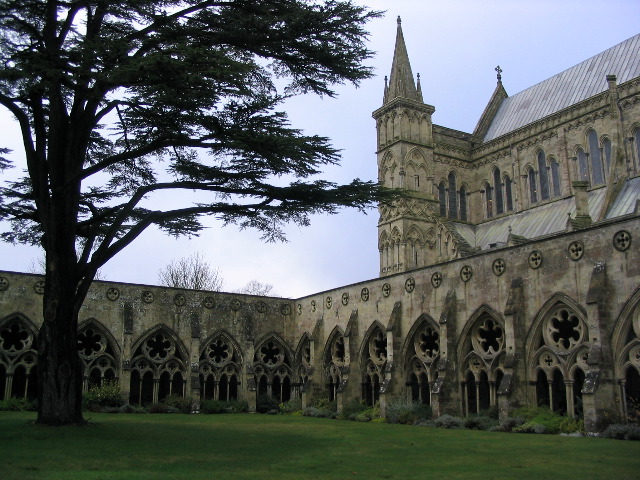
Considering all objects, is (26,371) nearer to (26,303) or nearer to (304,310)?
(26,303)

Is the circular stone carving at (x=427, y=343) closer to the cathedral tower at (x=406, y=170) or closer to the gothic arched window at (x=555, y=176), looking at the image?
the cathedral tower at (x=406, y=170)

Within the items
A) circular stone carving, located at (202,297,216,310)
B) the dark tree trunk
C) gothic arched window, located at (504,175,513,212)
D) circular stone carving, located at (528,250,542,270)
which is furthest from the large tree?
gothic arched window, located at (504,175,513,212)

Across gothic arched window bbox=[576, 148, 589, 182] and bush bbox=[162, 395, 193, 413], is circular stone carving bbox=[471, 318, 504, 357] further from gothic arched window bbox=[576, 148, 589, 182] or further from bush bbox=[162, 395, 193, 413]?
gothic arched window bbox=[576, 148, 589, 182]

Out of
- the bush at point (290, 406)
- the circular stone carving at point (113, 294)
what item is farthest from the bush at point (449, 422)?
the circular stone carving at point (113, 294)

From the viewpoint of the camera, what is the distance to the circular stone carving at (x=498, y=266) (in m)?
20.6

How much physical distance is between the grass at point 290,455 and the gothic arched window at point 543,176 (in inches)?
986

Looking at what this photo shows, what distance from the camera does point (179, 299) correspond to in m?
27.8

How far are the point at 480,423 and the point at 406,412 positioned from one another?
3.23 metres

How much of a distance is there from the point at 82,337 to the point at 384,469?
62.4ft

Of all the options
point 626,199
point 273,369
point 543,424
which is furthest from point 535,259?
point 273,369

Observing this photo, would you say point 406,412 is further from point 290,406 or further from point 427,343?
point 290,406

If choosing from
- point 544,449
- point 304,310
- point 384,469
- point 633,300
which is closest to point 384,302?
point 304,310

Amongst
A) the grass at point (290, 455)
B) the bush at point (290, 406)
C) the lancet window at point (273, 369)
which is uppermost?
the lancet window at point (273, 369)

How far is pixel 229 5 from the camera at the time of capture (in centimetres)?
1535
